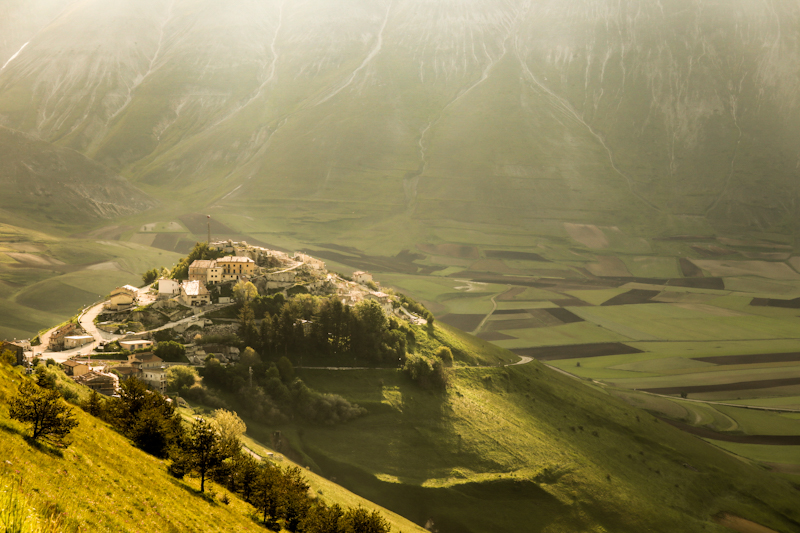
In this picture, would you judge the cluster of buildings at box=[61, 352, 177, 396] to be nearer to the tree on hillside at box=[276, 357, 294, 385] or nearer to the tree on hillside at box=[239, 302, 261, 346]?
the tree on hillside at box=[239, 302, 261, 346]

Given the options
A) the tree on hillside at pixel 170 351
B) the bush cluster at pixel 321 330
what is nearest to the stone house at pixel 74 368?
the tree on hillside at pixel 170 351

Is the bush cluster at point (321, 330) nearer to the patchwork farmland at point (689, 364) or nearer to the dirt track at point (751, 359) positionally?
the patchwork farmland at point (689, 364)

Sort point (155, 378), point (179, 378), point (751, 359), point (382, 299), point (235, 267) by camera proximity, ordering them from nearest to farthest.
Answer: point (155, 378) → point (179, 378) → point (235, 267) → point (382, 299) → point (751, 359)

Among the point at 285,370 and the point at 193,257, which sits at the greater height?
the point at 193,257

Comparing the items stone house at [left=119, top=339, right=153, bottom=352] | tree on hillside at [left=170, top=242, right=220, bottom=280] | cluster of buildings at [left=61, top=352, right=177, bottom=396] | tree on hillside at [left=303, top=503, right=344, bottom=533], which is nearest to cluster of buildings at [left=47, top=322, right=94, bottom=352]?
stone house at [left=119, top=339, right=153, bottom=352]

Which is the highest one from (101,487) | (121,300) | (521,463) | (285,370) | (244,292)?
(244,292)

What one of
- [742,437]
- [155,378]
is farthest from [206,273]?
[742,437]

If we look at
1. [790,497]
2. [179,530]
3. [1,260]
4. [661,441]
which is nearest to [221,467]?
[179,530]

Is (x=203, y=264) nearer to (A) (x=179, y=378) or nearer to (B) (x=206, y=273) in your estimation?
(B) (x=206, y=273)
